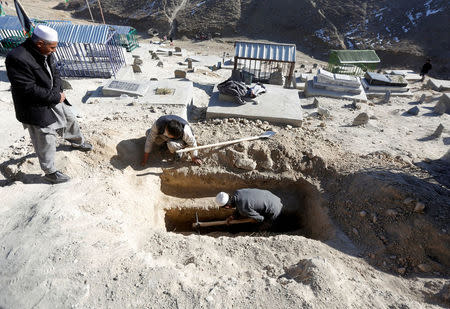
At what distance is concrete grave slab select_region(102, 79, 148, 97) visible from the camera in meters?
7.20

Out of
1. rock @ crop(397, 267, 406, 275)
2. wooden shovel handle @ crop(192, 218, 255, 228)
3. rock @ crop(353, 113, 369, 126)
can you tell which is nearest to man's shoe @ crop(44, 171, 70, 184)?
wooden shovel handle @ crop(192, 218, 255, 228)

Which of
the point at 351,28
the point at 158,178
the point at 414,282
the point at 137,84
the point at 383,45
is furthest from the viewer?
the point at 351,28

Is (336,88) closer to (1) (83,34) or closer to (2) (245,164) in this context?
(2) (245,164)

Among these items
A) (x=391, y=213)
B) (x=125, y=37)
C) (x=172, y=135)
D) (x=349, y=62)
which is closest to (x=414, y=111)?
(x=349, y=62)

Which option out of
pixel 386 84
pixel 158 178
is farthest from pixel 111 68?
pixel 386 84

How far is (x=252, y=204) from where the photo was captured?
13.6 ft

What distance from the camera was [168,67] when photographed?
12.4m

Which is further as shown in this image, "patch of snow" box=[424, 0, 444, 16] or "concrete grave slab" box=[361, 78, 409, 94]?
"patch of snow" box=[424, 0, 444, 16]

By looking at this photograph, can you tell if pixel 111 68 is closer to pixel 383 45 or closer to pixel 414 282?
pixel 414 282

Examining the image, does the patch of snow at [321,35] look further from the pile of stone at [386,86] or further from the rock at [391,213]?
the rock at [391,213]

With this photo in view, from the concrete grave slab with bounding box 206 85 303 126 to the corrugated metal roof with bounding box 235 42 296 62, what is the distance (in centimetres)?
335

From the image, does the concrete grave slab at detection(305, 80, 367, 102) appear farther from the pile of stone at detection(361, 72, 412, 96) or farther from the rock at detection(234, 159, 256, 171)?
the rock at detection(234, 159, 256, 171)

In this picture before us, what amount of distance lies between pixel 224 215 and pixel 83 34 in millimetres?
8995

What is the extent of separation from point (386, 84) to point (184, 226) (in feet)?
31.0
